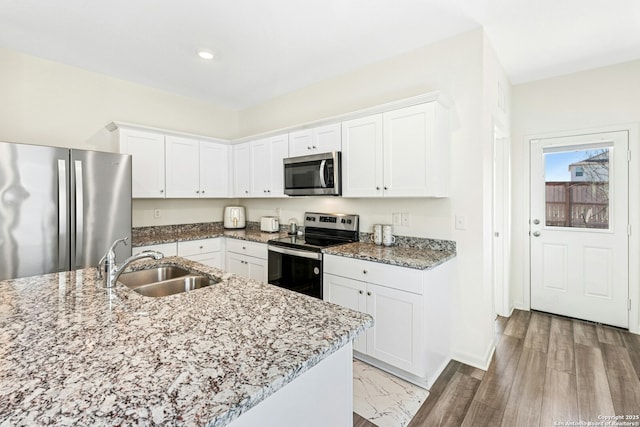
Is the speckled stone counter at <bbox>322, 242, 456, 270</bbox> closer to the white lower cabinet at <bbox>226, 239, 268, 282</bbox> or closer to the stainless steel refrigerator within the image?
the white lower cabinet at <bbox>226, 239, 268, 282</bbox>

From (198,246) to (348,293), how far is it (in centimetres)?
199

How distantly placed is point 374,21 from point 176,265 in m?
2.27

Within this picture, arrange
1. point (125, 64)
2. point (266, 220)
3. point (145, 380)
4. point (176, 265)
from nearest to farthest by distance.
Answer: point (145, 380) → point (176, 265) → point (125, 64) → point (266, 220)

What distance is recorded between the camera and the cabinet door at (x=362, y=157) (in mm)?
2658

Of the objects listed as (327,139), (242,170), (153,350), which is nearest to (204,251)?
(242,170)

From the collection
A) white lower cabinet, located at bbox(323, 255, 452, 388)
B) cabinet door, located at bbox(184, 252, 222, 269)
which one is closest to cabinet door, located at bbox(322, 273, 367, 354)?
white lower cabinet, located at bbox(323, 255, 452, 388)

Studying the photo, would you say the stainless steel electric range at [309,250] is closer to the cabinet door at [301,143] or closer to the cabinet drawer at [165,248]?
the cabinet door at [301,143]

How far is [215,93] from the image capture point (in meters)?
3.92

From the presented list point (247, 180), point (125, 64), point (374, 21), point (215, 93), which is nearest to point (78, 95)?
point (125, 64)

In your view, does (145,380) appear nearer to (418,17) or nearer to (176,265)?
(176,265)

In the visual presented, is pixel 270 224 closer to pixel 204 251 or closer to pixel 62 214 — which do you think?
pixel 204 251

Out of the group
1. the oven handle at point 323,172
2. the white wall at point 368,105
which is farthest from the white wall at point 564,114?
the oven handle at point 323,172

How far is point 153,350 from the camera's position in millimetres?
875

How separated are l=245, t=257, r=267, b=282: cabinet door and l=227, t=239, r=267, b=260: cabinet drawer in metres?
0.05
